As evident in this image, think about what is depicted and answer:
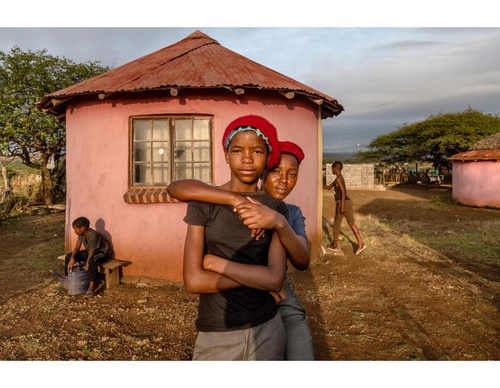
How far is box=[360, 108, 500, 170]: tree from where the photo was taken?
2658 cm

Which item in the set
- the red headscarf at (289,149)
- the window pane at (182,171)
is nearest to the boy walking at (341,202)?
the window pane at (182,171)

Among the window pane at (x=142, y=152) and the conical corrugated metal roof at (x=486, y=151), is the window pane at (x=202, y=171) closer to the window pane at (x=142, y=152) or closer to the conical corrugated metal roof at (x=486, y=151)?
the window pane at (x=142, y=152)

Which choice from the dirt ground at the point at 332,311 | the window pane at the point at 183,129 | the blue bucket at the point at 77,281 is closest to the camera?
the dirt ground at the point at 332,311

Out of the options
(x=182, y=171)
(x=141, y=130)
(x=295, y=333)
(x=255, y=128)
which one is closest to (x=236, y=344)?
(x=295, y=333)

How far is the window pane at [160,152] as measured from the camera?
6.20 meters

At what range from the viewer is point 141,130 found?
6195mm

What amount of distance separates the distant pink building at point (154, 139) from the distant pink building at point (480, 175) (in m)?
13.1

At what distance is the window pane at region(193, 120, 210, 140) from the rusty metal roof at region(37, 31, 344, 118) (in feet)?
1.95

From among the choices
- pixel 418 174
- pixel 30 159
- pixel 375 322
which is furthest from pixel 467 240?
pixel 418 174

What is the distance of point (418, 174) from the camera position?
3166 cm

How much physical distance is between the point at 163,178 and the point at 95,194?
117cm

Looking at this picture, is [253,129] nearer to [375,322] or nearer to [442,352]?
[442,352]

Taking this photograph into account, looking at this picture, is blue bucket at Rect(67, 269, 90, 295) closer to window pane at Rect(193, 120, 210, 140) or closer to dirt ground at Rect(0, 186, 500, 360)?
dirt ground at Rect(0, 186, 500, 360)

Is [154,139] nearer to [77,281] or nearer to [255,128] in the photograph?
[77,281]
